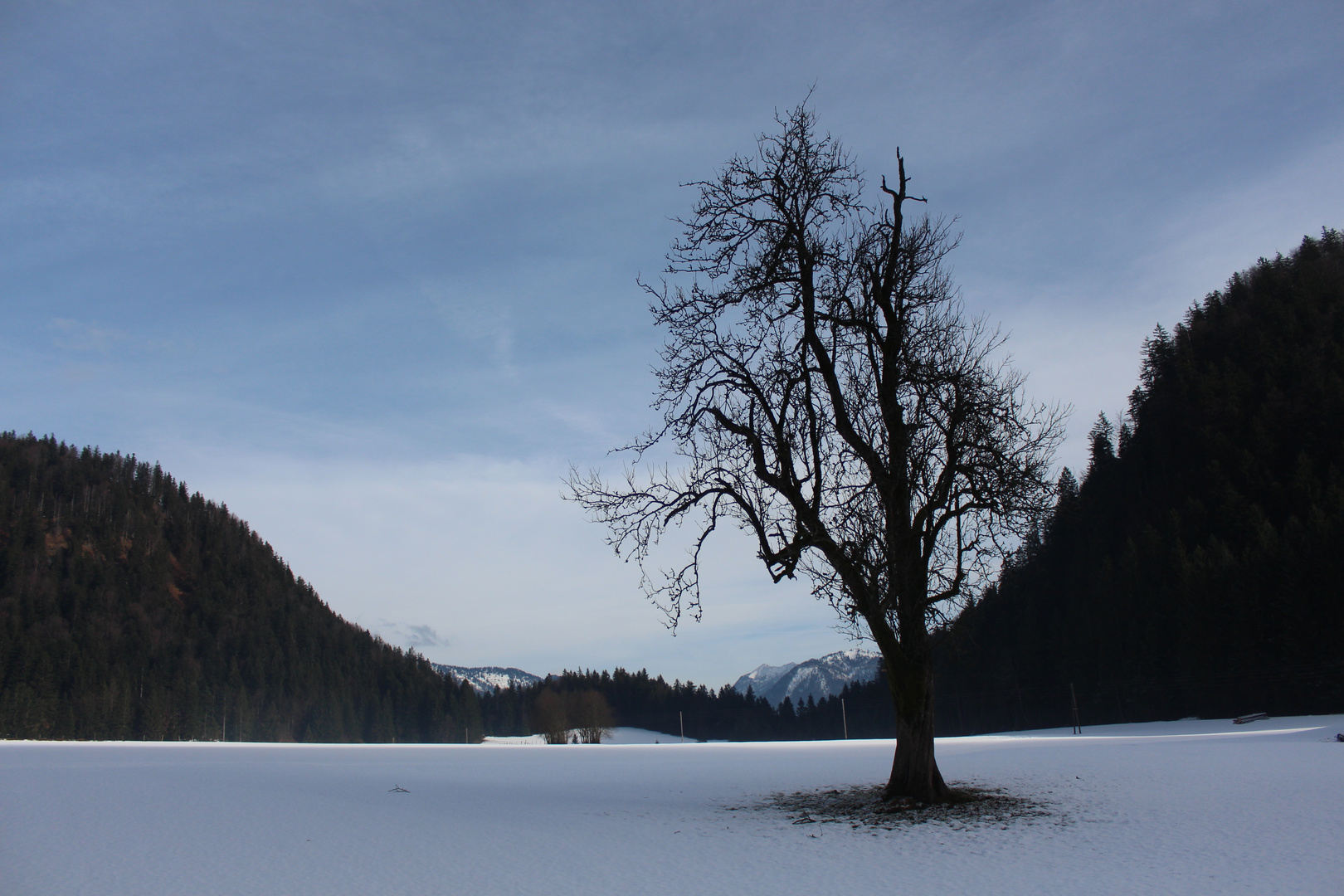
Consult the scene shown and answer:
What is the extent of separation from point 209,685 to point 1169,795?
120 m

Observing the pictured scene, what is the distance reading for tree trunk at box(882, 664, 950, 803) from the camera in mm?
11492

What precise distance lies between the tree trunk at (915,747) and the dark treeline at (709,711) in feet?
206

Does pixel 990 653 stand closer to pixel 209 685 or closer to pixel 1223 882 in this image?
pixel 1223 882

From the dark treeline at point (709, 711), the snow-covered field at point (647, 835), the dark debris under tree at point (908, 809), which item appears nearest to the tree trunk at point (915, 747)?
the dark debris under tree at point (908, 809)

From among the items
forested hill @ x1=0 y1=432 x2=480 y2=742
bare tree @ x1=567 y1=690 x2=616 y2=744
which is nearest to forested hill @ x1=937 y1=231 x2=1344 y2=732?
bare tree @ x1=567 y1=690 x2=616 y2=744

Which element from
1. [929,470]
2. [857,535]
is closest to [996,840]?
[857,535]

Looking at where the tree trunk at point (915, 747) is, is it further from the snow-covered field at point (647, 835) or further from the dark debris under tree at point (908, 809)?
the snow-covered field at point (647, 835)

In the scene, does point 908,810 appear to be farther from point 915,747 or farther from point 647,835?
point 647,835

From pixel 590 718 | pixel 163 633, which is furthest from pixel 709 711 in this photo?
pixel 163 633

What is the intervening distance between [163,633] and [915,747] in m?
134

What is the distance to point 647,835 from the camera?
10141 mm

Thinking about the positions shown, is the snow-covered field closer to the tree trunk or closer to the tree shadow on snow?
the tree shadow on snow

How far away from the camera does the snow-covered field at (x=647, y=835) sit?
747 centimetres

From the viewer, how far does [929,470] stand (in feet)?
40.7
